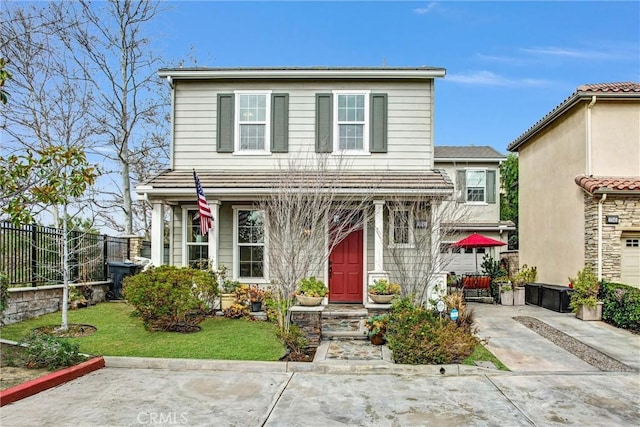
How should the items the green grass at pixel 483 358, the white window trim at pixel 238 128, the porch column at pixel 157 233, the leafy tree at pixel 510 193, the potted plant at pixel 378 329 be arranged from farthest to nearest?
the leafy tree at pixel 510 193, the white window trim at pixel 238 128, the porch column at pixel 157 233, the potted plant at pixel 378 329, the green grass at pixel 483 358

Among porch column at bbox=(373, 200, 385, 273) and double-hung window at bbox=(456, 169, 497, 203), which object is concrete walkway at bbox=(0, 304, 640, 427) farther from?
double-hung window at bbox=(456, 169, 497, 203)

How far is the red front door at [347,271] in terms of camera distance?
10.8 m

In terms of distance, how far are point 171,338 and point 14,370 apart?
2.43 m

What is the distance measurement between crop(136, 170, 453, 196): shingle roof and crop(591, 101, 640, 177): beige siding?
458cm

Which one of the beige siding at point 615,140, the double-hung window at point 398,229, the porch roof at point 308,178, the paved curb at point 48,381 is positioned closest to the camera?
the paved curb at point 48,381

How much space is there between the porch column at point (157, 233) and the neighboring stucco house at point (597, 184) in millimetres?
10964

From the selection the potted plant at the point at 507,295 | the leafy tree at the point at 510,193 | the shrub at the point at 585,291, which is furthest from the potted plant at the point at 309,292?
the leafy tree at the point at 510,193

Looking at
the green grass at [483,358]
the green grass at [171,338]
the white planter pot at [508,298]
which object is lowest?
the white planter pot at [508,298]

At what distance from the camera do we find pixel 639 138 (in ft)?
37.7

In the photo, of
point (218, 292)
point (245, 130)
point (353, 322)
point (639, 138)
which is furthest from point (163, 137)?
point (639, 138)

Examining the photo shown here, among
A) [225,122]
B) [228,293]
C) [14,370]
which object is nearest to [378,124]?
[225,122]

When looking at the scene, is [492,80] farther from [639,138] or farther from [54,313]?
[54,313]

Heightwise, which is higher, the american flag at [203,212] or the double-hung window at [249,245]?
the american flag at [203,212]

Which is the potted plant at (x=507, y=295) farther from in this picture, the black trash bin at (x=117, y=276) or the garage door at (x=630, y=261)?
the black trash bin at (x=117, y=276)
